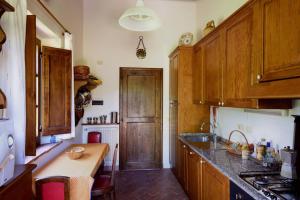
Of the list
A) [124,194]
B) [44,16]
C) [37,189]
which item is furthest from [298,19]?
[124,194]

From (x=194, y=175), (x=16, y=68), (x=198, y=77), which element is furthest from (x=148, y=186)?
(x=16, y=68)

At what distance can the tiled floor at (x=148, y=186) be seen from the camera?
319 centimetres

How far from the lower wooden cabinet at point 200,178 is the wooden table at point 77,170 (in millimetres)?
1200

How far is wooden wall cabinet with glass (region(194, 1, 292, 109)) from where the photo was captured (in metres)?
1.81

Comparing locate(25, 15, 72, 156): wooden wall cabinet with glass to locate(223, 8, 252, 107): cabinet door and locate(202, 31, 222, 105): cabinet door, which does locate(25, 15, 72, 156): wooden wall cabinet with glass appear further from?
locate(223, 8, 252, 107): cabinet door

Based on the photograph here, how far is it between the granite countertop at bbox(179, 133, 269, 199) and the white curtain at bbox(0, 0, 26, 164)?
5.62 feet

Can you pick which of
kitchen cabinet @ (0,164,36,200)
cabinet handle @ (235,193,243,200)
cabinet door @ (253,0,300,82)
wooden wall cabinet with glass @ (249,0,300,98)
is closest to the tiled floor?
cabinet handle @ (235,193,243,200)

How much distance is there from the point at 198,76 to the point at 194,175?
4.84 ft

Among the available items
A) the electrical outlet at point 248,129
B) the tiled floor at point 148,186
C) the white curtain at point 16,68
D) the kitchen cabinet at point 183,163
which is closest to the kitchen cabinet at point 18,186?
the white curtain at point 16,68

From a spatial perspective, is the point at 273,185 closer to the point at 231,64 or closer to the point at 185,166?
the point at 231,64

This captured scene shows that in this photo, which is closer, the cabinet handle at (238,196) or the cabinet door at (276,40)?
the cabinet door at (276,40)

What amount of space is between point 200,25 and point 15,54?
3552mm

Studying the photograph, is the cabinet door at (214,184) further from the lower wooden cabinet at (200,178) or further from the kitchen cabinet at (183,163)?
the kitchen cabinet at (183,163)

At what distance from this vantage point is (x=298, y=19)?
1.22 metres
